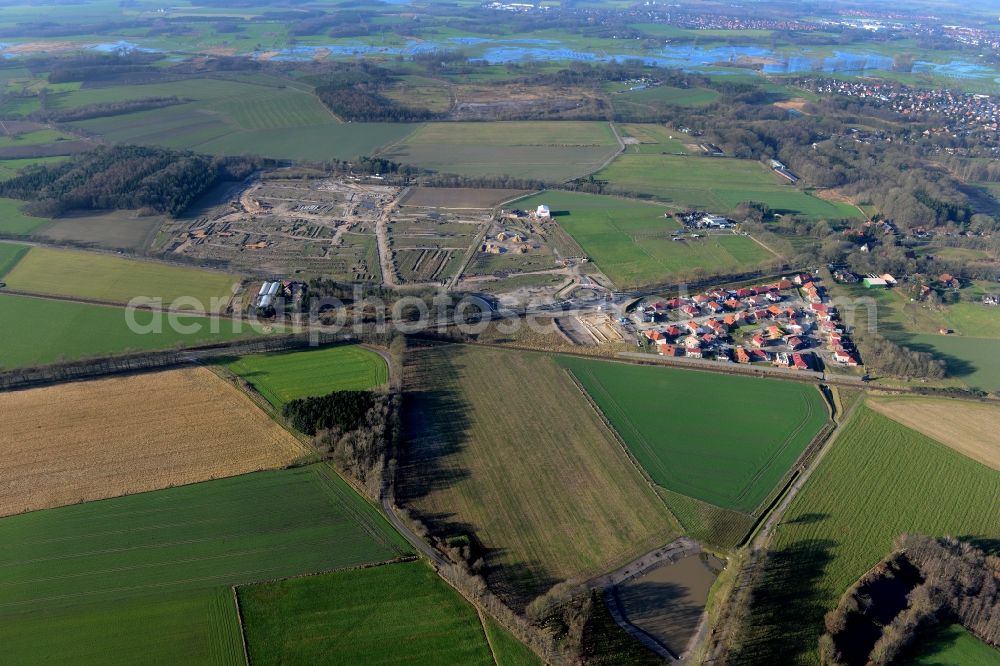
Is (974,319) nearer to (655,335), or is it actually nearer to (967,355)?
(967,355)

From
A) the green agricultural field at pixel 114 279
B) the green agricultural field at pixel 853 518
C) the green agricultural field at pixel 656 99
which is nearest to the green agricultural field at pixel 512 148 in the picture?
the green agricultural field at pixel 656 99

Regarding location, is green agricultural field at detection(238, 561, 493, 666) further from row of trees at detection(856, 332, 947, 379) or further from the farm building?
row of trees at detection(856, 332, 947, 379)

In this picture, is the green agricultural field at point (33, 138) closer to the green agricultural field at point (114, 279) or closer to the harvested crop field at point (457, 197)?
the green agricultural field at point (114, 279)

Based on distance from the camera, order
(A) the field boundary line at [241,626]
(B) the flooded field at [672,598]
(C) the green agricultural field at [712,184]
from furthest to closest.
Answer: (C) the green agricultural field at [712,184] → (B) the flooded field at [672,598] → (A) the field boundary line at [241,626]

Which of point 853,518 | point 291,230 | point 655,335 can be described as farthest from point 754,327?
point 291,230

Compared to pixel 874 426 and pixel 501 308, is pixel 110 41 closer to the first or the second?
pixel 501 308

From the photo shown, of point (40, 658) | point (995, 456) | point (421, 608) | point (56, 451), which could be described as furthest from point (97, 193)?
point (995, 456)
